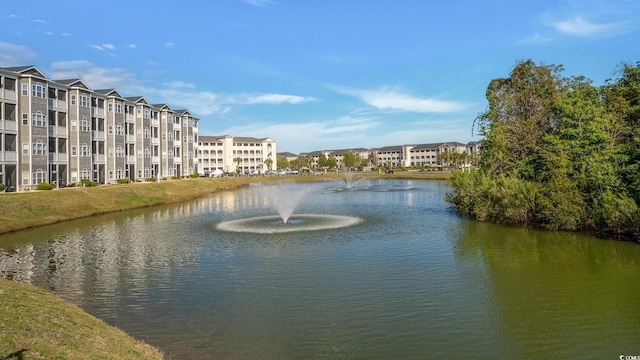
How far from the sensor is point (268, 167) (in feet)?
637

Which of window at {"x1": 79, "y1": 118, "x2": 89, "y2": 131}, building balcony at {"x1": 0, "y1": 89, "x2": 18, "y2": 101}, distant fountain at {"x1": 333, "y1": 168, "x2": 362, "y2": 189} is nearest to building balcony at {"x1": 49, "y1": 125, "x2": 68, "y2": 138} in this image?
window at {"x1": 79, "y1": 118, "x2": 89, "y2": 131}

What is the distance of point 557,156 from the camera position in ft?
124

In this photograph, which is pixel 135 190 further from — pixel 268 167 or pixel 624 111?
pixel 268 167

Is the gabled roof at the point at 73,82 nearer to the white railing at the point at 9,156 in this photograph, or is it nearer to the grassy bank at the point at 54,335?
the white railing at the point at 9,156

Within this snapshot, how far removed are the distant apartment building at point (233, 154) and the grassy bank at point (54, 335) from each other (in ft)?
549

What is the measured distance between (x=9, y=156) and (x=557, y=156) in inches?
2457

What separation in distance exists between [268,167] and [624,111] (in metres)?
162

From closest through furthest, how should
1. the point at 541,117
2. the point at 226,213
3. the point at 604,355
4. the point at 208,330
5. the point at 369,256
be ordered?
the point at 604,355
the point at 208,330
the point at 369,256
the point at 541,117
the point at 226,213

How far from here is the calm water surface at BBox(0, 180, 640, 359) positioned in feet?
47.4

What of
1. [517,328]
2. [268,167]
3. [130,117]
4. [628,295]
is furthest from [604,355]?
[268,167]

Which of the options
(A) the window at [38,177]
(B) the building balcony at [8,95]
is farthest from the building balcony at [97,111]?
A: (B) the building balcony at [8,95]

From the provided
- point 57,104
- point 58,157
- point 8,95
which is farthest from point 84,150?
point 8,95

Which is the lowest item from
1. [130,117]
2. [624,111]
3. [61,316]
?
[61,316]

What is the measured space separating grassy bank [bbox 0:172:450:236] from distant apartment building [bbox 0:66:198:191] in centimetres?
733
